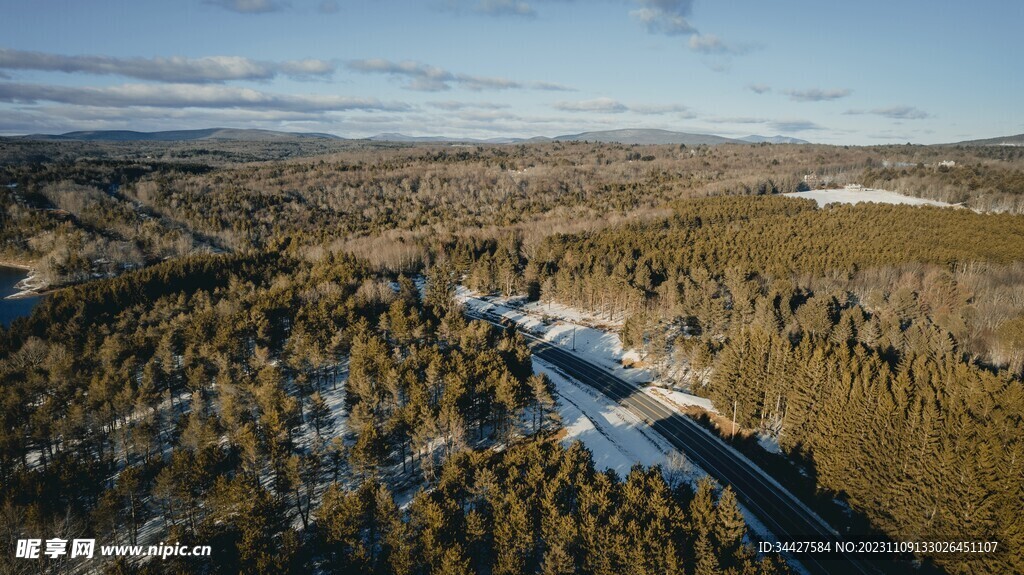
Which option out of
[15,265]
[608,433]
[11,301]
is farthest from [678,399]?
[15,265]

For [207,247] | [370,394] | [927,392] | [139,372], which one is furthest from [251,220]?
[927,392]

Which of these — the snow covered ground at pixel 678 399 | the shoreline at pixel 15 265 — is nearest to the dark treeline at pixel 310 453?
the snow covered ground at pixel 678 399

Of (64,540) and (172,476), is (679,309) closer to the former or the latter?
(172,476)

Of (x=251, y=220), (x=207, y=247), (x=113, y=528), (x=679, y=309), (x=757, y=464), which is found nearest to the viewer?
(x=113, y=528)

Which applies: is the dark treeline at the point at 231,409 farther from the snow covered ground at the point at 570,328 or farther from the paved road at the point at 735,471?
the snow covered ground at the point at 570,328

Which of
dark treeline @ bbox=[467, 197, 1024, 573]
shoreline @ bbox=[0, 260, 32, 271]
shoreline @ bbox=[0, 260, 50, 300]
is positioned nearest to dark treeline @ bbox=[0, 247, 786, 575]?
dark treeline @ bbox=[467, 197, 1024, 573]
